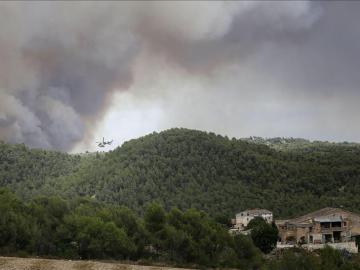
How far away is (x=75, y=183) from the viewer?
18225 centimetres

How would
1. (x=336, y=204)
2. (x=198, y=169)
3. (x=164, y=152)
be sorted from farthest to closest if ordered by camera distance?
(x=164, y=152) → (x=198, y=169) → (x=336, y=204)

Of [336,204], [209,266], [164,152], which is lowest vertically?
[209,266]

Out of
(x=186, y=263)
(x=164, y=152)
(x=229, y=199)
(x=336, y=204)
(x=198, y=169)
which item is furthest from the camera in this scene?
(x=164, y=152)

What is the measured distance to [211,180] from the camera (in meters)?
163

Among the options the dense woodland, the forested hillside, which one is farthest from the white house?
the dense woodland

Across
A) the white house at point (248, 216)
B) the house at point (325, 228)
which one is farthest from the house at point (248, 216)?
the house at point (325, 228)

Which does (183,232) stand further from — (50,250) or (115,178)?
(115,178)

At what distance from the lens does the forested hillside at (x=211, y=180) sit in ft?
479

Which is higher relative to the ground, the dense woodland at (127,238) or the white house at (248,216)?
the white house at (248,216)

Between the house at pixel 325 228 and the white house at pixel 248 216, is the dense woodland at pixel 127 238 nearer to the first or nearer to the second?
the house at pixel 325 228

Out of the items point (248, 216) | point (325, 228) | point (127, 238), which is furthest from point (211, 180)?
point (127, 238)

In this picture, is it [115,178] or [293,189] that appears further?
[115,178]

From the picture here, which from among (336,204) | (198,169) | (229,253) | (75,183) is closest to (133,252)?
(229,253)

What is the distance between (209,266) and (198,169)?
373ft
